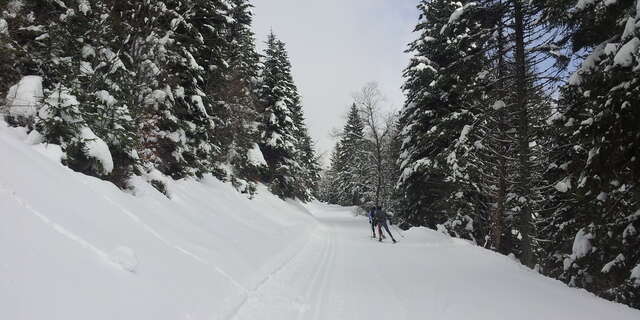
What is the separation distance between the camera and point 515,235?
56.3ft

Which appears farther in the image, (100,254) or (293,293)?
(293,293)

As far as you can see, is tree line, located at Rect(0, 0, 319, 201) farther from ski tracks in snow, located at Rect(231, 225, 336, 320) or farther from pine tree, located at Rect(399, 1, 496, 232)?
pine tree, located at Rect(399, 1, 496, 232)

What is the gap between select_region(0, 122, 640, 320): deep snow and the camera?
4.11 metres

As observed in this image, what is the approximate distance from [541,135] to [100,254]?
32.1ft

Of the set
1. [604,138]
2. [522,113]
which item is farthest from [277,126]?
[604,138]

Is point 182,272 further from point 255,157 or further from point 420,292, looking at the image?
point 255,157

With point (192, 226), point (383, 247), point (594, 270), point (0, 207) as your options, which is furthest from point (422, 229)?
point (0, 207)

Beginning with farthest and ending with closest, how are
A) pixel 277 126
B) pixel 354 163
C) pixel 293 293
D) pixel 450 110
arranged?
1. pixel 354 163
2. pixel 277 126
3. pixel 450 110
4. pixel 293 293

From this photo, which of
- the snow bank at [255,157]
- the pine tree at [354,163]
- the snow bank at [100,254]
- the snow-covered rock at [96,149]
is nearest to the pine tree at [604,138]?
the snow bank at [100,254]

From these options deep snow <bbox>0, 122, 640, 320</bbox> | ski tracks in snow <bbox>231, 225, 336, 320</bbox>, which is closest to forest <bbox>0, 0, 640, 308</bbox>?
deep snow <bbox>0, 122, 640, 320</bbox>

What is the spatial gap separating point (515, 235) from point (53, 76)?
1747cm

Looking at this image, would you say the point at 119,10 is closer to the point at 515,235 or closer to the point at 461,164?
the point at 461,164

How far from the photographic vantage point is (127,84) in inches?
460

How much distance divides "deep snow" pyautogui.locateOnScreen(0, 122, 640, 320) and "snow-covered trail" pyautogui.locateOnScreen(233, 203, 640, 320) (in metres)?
0.03
